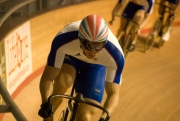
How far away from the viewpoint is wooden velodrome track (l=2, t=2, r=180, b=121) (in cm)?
408

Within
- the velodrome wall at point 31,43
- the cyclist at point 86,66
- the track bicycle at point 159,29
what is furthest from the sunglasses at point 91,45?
the track bicycle at point 159,29

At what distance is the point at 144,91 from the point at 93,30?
9.00ft

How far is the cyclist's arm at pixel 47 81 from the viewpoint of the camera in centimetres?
250

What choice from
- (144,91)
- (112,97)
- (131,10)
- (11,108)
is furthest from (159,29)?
(11,108)

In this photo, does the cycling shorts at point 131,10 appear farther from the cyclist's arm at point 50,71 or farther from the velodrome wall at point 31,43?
the cyclist's arm at point 50,71

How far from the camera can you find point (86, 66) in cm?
276

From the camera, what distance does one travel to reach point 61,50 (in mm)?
2506

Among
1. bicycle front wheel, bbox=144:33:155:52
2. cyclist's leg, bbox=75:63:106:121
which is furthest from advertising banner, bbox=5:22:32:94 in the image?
bicycle front wheel, bbox=144:33:155:52

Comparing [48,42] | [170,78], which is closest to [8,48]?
[48,42]

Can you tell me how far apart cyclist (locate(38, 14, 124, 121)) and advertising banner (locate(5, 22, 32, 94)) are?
1247mm

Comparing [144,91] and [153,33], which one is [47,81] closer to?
[144,91]

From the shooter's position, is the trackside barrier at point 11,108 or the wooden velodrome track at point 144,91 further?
the wooden velodrome track at point 144,91

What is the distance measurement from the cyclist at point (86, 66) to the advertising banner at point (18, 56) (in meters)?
1.25

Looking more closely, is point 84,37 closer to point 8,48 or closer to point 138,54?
point 8,48
